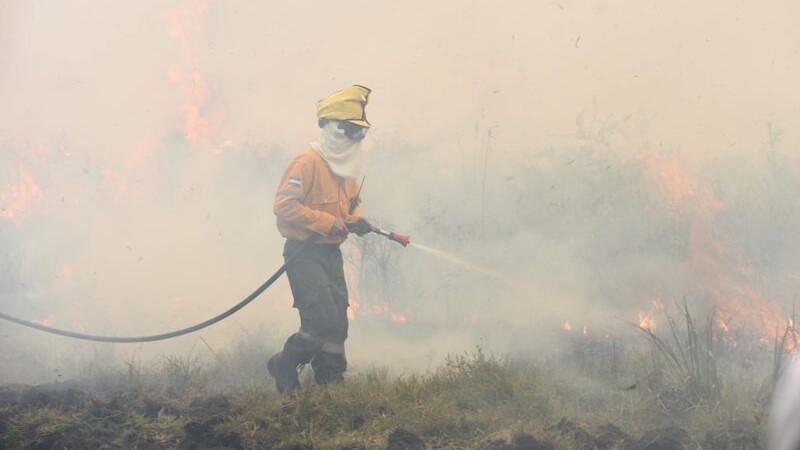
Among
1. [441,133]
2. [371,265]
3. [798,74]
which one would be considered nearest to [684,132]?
[798,74]

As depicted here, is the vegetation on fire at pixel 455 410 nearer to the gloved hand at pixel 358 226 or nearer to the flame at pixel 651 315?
the flame at pixel 651 315

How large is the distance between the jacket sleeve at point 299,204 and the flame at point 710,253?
304cm

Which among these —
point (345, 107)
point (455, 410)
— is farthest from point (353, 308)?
point (455, 410)

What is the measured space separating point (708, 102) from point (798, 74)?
0.95 m

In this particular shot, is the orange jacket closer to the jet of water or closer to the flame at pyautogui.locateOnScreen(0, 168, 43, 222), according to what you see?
the jet of water

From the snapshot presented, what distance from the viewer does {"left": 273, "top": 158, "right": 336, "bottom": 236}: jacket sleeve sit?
581cm

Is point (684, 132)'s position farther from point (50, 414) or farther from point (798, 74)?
point (50, 414)

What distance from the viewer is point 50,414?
5078mm

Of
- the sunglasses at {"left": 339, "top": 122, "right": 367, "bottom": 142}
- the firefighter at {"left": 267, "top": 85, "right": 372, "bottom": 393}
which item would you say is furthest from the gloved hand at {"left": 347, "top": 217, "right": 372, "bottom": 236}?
the sunglasses at {"left": 339, "top": 122, "right": 367, "bottom": 142}

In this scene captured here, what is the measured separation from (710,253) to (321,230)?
3423mm

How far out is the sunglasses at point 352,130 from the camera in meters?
6.06

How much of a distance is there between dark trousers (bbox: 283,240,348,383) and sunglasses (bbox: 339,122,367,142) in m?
0.78

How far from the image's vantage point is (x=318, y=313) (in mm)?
5863

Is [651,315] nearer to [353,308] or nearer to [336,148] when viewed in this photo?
[353,308]
